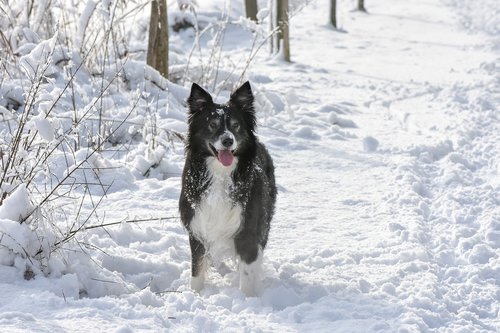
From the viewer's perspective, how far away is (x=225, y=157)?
14.9ft

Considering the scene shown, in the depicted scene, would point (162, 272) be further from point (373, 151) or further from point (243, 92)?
point (373, 151)

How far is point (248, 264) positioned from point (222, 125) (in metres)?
1.06

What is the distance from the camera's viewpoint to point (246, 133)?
473 centimetres

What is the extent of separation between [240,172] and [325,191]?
9.00ft

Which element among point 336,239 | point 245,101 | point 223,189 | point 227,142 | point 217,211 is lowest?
point 336,239

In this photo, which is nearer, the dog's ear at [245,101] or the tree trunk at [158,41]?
the dog's ear at [245,101]

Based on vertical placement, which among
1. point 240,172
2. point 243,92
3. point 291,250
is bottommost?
point 291,250

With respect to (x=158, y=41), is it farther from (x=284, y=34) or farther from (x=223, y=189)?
(x=284, y=34)

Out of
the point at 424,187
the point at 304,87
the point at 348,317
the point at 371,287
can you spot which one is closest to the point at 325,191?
the point at 424,187

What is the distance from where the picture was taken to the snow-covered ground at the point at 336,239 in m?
4.09

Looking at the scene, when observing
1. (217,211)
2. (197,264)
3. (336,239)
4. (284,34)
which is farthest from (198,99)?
(284,34)

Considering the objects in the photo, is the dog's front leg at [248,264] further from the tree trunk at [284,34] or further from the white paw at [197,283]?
the tree trunk at [284,34]

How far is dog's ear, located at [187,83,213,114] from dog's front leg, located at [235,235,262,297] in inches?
41.2

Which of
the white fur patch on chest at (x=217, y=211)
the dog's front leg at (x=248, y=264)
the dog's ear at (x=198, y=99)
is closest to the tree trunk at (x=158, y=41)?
the dog's ear at (x=198, y=99)
